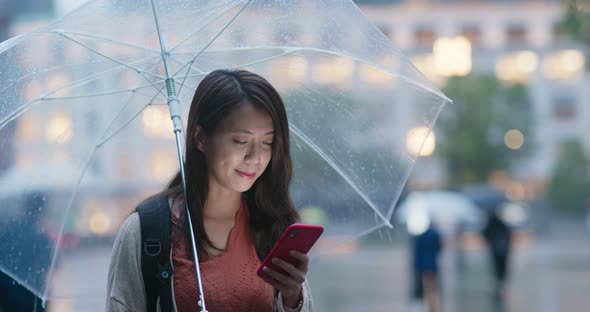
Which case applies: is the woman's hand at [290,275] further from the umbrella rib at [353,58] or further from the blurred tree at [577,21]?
the blurred tree at [577,21]

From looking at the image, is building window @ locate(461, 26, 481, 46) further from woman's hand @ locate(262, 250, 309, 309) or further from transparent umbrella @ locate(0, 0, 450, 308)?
woman's hand @ locate(262, 250, 309, 309)

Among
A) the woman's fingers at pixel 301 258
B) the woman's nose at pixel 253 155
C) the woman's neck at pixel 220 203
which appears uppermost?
the woman's nose at pixel 253 155

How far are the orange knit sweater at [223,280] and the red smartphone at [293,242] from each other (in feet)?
0.37

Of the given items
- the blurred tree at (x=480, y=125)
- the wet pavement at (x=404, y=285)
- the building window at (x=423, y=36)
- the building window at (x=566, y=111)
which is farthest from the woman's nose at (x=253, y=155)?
the building window at (x=566, y=111)

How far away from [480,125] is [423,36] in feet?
41.6

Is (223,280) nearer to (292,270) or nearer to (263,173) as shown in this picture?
(292,270)

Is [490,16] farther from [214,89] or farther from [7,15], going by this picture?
[214,89]

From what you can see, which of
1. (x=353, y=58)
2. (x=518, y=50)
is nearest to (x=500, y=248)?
(x=353, y=58)

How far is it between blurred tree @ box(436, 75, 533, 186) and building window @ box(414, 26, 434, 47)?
8827 mm

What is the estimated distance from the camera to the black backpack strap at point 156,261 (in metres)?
2.70

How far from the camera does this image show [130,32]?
3207 mm

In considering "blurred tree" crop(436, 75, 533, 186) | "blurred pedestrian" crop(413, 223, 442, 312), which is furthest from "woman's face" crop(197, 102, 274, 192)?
"blurred tree" crop(436, 75, 533, 186)

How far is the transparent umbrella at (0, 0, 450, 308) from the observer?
10.5 feet

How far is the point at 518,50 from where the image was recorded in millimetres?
66125
